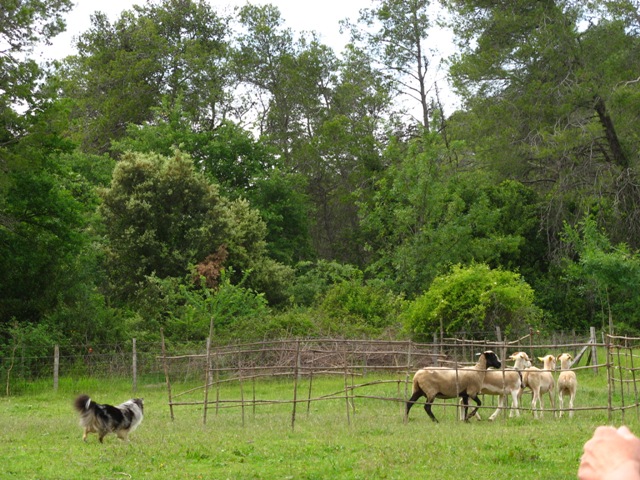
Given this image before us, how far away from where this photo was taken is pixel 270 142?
49.9 meters

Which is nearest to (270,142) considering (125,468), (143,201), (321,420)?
(143,201)

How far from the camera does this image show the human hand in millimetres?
1410

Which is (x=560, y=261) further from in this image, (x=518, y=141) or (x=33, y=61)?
(x=33, y=61)

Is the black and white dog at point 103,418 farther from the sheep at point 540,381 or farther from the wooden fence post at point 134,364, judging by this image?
the wooden fence post at point 134,364

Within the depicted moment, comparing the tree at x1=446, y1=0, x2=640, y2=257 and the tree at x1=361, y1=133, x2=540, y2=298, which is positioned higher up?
the tree at x1=446, y1=0, x2=640, y2=257

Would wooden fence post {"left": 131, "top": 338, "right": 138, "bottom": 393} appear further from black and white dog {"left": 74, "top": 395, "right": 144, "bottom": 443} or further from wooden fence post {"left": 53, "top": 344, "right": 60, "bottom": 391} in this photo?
black and white dog {"left": 74, "top": 395, "right": 144, "bottom": 443}

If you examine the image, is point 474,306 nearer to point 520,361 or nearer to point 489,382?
point 520,361

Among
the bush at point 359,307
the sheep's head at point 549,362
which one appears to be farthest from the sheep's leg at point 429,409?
the bush at point 359,307

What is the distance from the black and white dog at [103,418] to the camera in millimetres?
14000

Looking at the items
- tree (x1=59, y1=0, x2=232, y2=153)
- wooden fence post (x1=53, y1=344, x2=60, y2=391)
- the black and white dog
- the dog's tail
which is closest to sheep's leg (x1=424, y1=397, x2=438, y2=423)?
the black and white dog

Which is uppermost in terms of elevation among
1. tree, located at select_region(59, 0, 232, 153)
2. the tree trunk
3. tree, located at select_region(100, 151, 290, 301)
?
tree, located at select_region(59, 0, 232, 153)

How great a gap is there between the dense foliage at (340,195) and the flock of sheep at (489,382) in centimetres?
1082

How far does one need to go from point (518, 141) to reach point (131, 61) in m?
22.3

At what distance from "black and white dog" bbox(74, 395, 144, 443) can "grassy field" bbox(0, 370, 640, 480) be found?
0.23 meters
